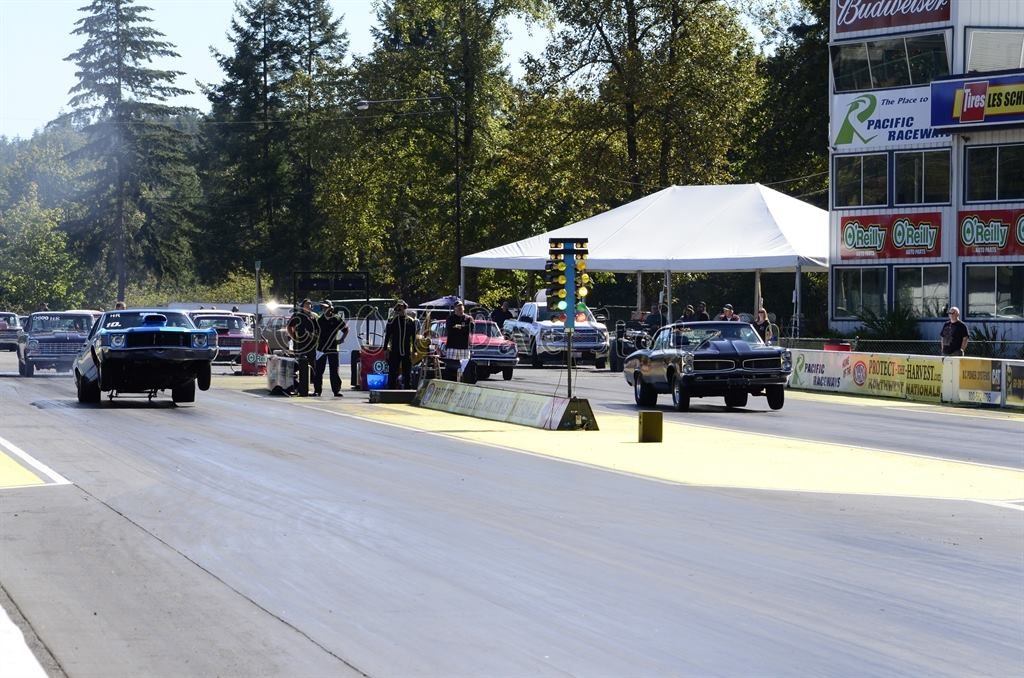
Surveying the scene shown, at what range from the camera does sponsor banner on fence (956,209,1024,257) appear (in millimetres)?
44562

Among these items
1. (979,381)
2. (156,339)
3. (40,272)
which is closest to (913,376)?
(979,381)

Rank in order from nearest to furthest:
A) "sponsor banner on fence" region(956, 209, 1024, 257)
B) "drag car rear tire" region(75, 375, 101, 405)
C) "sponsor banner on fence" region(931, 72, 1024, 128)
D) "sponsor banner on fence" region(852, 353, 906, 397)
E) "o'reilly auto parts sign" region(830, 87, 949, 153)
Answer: "drag car rear tire" region(75, 375, 101, 405)
"sponsor banner on fence" region(852, 353, 906, 397)
"sponsor banner on fence" region(931, 72, 1024, 128)
"sponsor banner on fence" region(956, 209, 1024, 257)
"o'reilly auto parts sign" region(830, 87, 949, 153)

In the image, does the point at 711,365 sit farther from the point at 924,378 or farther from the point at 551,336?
the point at 551,336

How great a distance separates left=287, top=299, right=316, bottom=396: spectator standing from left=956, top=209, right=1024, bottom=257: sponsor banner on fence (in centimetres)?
2297

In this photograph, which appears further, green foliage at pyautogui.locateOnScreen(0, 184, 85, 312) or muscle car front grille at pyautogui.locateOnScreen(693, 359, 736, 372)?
green foliage at pyautogui.locateOnScreen(0, 184, 85, 312)

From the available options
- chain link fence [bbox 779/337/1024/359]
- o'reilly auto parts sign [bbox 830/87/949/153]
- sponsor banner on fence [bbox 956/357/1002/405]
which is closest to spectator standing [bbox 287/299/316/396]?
sponsor banner on fence [bbox 956/357/1002/405]

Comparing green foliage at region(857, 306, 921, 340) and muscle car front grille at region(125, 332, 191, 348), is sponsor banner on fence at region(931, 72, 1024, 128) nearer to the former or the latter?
green foliage at region(857, 306, 921, 340)

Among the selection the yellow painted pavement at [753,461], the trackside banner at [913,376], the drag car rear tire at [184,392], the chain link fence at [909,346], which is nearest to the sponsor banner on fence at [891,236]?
the chain link fence at [909,346]

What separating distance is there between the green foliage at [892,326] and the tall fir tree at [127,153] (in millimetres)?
50641

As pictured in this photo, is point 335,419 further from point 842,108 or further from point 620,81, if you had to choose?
point 620,81

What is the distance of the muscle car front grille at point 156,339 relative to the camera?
2594 centimetres

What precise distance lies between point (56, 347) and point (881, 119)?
2676 cm

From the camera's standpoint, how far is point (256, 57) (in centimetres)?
9519

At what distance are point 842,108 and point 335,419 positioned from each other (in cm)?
2946
